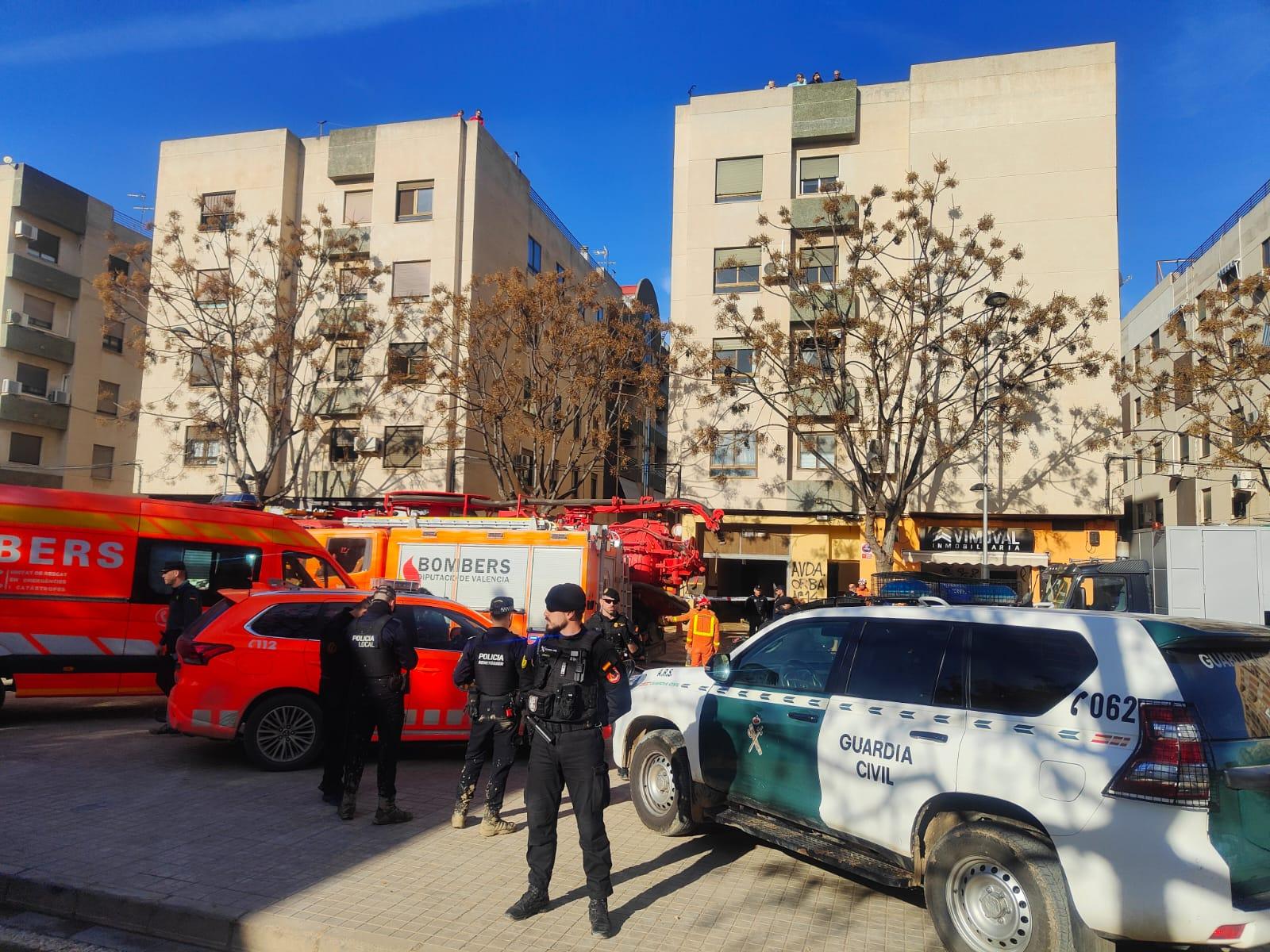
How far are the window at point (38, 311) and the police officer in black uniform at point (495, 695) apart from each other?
37587 millimetres

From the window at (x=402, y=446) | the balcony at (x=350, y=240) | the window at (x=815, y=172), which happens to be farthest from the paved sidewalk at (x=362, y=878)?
the window at (x=815, y=172)

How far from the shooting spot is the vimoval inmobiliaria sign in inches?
1038

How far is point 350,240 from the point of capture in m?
27.6

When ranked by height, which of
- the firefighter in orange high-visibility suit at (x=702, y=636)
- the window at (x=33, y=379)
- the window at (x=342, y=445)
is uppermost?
the window at (x=33, y=379)

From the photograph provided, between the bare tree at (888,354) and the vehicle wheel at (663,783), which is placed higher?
the bare tree at (888,354)

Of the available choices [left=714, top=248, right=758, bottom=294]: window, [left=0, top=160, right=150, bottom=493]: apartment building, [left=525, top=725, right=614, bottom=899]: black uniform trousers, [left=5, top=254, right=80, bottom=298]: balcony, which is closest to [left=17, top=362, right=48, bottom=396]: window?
[left=0, top=160, right=150, bottom=493]: apartment building

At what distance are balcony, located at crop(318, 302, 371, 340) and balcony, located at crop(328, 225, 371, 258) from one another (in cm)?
164

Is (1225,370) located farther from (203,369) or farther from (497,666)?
(203,369)

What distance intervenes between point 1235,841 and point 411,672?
6733mm

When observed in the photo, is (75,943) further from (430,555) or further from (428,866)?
(430,555)

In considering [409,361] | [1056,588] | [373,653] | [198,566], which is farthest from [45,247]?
[1056,588]

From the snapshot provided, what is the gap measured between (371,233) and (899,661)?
27.8 m

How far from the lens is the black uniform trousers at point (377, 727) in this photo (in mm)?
6648

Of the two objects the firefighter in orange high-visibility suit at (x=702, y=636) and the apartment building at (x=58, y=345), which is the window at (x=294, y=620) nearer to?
the firefighter in orange high-visibility suit at (x=702, y=636)
